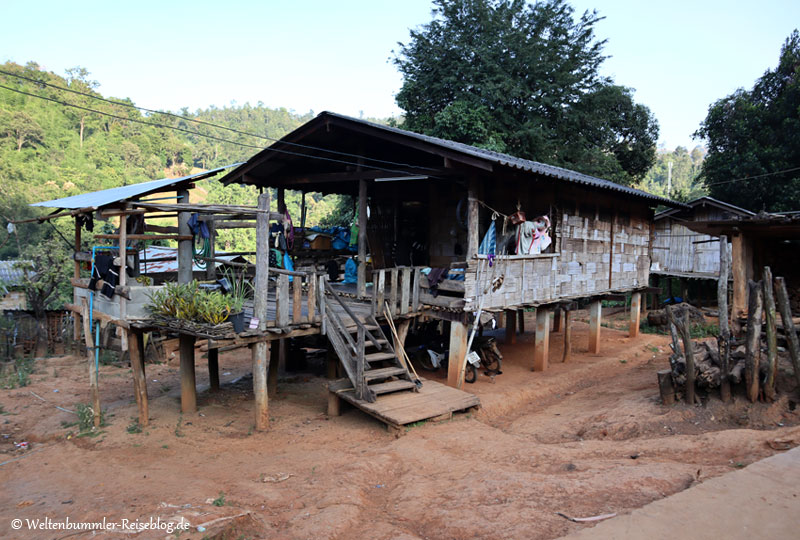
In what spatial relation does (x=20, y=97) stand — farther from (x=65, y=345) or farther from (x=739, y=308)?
(x=739, y=308)

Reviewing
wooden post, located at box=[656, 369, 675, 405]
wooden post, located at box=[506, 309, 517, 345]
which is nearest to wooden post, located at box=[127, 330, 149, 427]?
wooden post, located at box=[656, 369, 675, 405]

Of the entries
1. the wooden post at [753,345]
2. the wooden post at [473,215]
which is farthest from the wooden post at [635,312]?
the wooden post at [753,345]

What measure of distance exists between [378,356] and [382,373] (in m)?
0.42

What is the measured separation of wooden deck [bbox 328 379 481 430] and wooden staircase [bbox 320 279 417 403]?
14cm

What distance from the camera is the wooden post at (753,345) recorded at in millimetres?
7449

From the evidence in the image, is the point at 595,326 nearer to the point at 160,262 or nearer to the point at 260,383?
the point at 260,383

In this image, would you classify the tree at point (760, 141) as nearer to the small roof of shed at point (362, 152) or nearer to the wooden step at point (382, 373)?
the small roof of shed at point (362, 152)

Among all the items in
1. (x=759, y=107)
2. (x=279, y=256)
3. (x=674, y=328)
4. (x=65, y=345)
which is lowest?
(x=65, y=345)

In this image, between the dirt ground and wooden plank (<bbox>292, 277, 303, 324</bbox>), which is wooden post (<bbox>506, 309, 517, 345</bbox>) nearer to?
the dirt ground

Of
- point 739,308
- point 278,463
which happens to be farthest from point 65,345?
point 739,308

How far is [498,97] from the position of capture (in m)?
24.0

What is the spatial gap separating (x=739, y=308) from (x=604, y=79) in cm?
2089

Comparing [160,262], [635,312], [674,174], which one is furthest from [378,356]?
[674,174]

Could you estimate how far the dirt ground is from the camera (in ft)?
17.2
